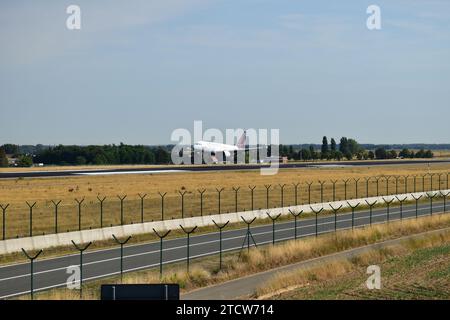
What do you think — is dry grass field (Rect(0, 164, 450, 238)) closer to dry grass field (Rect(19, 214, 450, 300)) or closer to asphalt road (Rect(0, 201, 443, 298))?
asphalt road (Rect(0, 201, 443, 298))

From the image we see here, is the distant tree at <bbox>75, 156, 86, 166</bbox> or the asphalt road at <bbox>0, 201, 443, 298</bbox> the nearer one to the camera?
the asphalt road at <bbox>0, 201, 443, 298</bbox>

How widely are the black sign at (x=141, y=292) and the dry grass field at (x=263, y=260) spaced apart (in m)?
6.97

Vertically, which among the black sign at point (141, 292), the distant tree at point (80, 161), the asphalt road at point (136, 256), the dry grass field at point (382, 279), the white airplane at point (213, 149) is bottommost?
the asphalt road at point (136, 256)

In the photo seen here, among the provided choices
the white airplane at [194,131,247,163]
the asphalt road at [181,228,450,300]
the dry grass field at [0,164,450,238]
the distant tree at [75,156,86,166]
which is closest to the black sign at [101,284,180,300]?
the asphalt road at [181,228,450,300]

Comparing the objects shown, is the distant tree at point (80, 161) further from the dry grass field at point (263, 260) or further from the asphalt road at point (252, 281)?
the asphalt road at point (252, 281)

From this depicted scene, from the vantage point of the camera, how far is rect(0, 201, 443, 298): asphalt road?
27344mm

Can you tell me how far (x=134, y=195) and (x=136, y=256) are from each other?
3237cm

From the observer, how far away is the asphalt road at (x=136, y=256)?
2734 cm

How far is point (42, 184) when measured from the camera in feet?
253

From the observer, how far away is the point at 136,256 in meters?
33.3

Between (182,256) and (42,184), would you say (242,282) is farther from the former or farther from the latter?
(42,184)

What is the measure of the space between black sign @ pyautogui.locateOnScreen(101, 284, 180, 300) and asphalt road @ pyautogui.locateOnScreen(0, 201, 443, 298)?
9552 mm

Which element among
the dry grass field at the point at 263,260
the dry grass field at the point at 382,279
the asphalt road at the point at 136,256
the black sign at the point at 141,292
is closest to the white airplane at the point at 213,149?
the asphalt road at the point at 136,256
